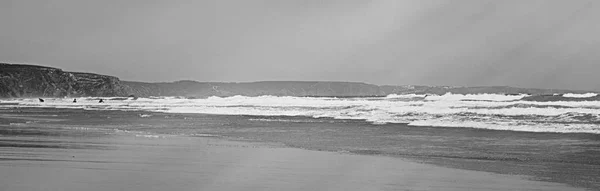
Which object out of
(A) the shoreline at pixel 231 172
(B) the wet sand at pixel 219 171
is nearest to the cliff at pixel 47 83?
(B) the wet sand at pixel 219 171

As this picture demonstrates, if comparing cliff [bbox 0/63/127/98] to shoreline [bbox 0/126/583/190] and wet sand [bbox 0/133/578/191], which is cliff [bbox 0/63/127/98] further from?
shoreline [bbox 0/126/583/190]

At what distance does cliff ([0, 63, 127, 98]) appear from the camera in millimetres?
108938

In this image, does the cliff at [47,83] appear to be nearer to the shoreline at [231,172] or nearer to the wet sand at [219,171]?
the wet sand at [219,171]

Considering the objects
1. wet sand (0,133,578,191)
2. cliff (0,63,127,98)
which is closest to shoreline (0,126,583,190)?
wet sand (0,133,578,191)

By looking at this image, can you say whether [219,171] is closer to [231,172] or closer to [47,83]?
[231,172]

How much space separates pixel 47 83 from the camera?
368 ft

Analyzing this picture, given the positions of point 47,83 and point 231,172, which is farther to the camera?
point 47,83

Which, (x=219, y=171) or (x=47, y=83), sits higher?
(x=47, y=83)

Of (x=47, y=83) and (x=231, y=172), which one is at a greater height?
(x=47, y=83)

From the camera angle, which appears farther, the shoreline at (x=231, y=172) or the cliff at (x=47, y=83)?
the cliff at (x=47, y=83)

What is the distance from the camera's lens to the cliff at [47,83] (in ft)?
357

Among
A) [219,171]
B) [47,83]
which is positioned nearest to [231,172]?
[219,171]

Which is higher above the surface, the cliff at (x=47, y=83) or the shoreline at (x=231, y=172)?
the cliff at (x=47, y=83)

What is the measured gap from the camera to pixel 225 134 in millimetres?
17688
